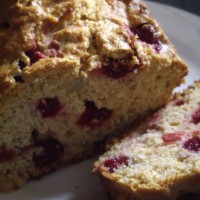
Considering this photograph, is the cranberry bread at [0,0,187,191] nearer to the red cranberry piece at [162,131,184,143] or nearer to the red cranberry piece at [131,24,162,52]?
A: the red cranberry piece at [131,24,162,52]

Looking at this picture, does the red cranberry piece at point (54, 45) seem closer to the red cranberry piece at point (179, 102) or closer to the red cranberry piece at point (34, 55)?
the red cranberry piece at point (34, 55)

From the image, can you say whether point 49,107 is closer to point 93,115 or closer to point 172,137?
point 93,115

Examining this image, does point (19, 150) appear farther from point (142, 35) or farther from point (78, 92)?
point (142, 35)

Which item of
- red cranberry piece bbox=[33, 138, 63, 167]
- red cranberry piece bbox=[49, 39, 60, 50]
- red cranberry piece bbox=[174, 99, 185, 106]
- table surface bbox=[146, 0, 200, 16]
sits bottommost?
red cranberry piece bbox=[33, 138, 63, 167]

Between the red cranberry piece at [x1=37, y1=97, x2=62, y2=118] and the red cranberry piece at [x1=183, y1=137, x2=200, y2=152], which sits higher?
the red cranberry piece at [x1=37, y1=97, x2=62, y2=118]

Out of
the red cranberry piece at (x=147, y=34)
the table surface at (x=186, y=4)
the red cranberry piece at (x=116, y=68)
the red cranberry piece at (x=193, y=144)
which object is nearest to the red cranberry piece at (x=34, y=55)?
the red cranberry piece at (x=116, y=68)

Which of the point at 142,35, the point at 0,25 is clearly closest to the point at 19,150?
the point at 0,25

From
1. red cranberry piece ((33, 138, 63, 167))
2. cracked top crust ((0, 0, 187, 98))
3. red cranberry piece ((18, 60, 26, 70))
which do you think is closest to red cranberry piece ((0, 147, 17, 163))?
red cranberry piece ((33, 138, 63, 167))

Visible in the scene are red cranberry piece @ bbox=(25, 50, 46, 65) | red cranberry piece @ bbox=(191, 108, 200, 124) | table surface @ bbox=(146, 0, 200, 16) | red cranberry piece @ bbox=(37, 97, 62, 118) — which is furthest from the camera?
table surface @ bbox=(146, 0, 200, 16)

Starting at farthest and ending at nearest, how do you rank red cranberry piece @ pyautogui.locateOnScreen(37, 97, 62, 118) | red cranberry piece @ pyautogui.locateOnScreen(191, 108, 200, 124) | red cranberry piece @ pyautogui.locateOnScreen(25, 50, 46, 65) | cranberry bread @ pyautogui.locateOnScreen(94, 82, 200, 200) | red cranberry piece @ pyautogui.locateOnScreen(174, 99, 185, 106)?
red cranberry piece @ pyautogui.locateOnScreen(174, 99, 185, 106) < red cranberry piece @ pyautogui.locateOnScreen(191, 108, 200, 124) < red cranberry piece @ pyautogui.locateOnScreen(37, 97, 62, 118) < red cranberry piece @ pyautogui.locateOnScreen(25, 50, 46, 65) < cranberry bread @ pyautogui.locateOnScreen(94, 82, 200, 200)
